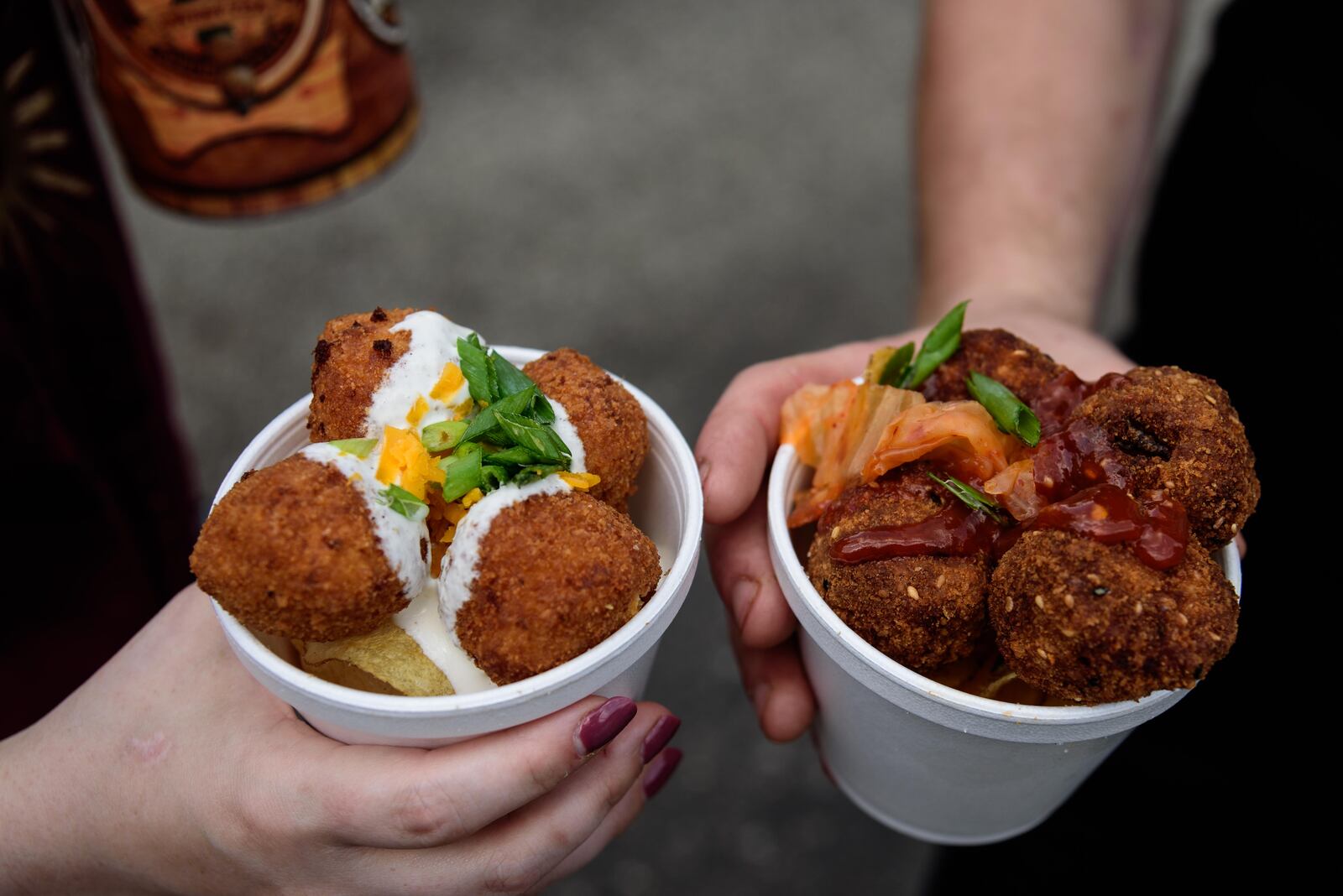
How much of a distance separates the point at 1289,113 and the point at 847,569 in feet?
5.13

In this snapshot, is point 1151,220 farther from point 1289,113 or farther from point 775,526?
point 775,526

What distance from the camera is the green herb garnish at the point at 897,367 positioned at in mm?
1808

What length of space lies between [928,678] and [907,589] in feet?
0.55

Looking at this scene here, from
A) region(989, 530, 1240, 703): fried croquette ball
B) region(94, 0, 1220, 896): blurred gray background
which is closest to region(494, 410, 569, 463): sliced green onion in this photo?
region(989, 530, 1240, 703): fried croquette ball

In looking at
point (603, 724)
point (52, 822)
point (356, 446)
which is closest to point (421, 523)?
point (356, 446)

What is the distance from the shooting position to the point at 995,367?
1784 mm

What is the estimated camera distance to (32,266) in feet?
6.80

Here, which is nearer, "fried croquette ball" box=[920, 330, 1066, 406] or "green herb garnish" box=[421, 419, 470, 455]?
"green herb garnish" box=[421, 419, 470, 455]

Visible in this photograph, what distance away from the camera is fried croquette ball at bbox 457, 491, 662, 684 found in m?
1.40

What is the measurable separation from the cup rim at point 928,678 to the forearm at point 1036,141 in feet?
3.12

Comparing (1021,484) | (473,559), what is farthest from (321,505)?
(1021,484)

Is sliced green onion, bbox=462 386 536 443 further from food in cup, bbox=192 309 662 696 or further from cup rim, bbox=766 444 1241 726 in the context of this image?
cup rim, bbox=766 444 1241 726

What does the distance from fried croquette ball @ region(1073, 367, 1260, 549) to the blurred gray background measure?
7.40 ft

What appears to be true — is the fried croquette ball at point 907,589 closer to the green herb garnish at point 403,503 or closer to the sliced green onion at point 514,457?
the sliced green onion at point 514,457
